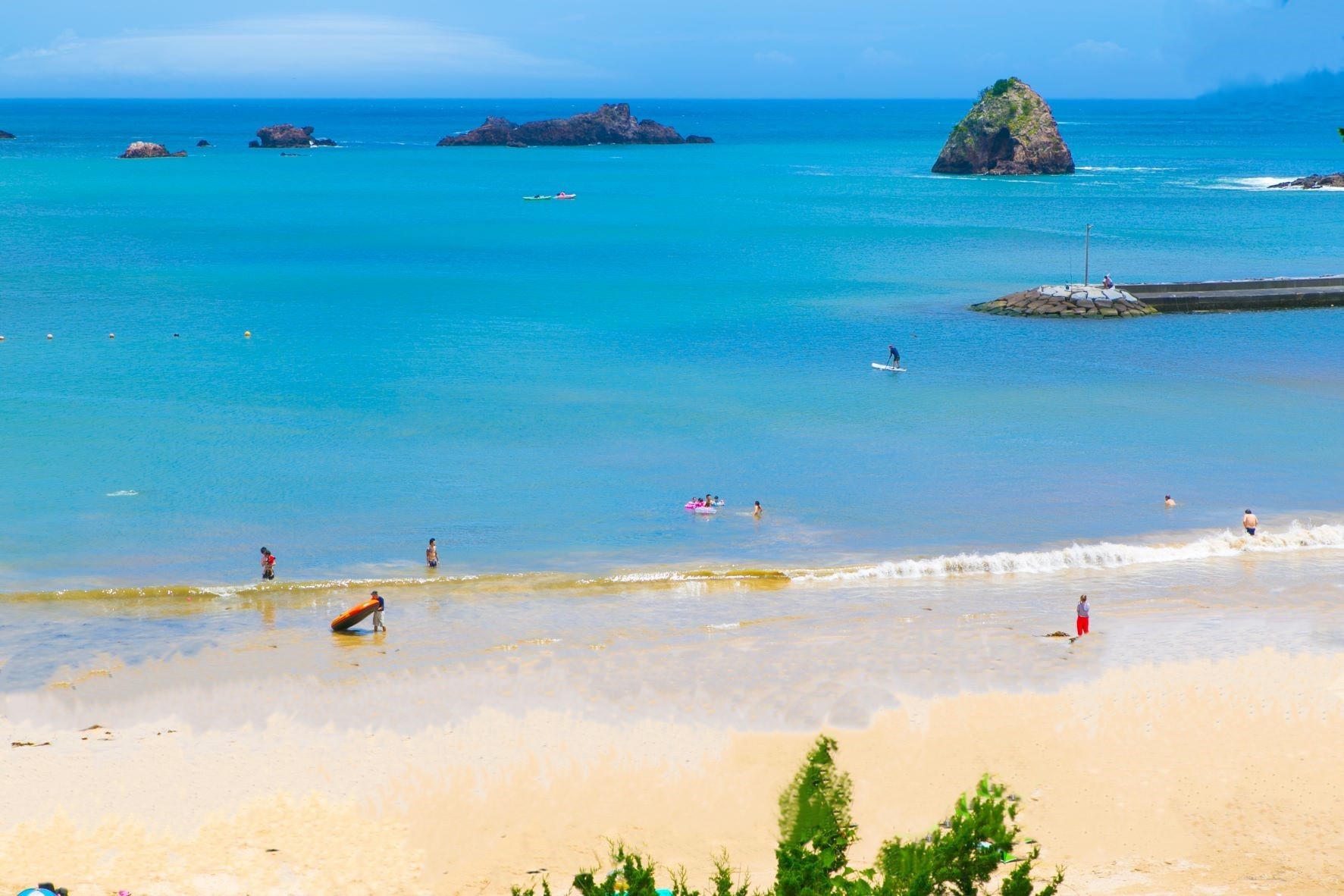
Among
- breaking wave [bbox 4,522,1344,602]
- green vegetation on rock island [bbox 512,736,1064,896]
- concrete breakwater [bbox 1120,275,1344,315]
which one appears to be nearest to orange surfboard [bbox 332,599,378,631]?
breaking wave [bbox 4,522,1344,602]

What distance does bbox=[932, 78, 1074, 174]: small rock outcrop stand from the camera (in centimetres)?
15938

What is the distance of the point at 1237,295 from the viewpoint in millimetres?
68438

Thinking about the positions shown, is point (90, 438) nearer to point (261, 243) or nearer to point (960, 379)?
point (960, 379)

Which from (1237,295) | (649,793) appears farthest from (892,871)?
(1237,295)

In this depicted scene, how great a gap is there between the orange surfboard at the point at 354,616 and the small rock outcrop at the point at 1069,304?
4507 centimetres

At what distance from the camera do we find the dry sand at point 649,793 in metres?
17.4

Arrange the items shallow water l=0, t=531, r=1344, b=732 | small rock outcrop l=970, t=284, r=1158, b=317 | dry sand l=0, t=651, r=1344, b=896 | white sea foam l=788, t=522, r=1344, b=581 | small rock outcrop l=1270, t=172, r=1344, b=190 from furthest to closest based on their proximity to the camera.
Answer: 1. small rock outcrop l=1270, t=172, r=1344, b=190
2. small rock outcrop l=970, t=284, r=1158, b=317
3. white sea foam l=788, t=522, r=1344, b=581
4. shallow water l=0, t=531, r=1344, b=732
5. dry sand l=0, t=651, r=1344, b=896

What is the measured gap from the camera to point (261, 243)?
95.4m

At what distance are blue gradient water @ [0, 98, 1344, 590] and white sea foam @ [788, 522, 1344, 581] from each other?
1121 millimetres

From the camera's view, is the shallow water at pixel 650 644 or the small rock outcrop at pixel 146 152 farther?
the small rock outcrop at pixel 146 152

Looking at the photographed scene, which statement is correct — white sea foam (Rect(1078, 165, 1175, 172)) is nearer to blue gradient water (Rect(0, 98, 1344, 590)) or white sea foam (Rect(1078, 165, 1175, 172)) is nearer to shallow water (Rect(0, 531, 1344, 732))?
blue gradient water (Rect(0, 98, 1344, 590))

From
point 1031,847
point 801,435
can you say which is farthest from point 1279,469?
point 1031,847

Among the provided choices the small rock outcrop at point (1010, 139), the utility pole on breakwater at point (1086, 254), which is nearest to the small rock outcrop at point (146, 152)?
the small rock outcrop at point (1010, 139)

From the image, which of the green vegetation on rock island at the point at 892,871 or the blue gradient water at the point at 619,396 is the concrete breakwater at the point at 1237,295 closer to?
the blue gradient water at the point at 619,396
